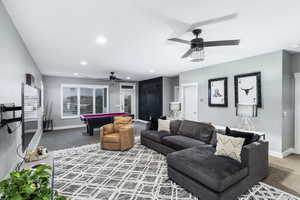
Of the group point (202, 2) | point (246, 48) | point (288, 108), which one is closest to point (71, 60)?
point (202, 2)

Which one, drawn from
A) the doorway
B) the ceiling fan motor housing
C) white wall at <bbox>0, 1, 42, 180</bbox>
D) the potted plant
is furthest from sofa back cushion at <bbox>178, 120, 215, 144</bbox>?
the doorway

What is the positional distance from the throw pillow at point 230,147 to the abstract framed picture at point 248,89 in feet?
7.33

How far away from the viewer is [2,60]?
6.05 ft

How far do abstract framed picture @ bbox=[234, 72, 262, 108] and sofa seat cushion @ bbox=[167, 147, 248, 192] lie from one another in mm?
2461

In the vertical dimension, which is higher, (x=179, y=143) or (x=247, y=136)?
(x=247, y=136)

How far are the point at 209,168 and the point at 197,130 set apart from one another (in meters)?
1.54

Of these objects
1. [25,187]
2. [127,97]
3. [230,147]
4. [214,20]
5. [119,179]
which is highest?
[214,20]

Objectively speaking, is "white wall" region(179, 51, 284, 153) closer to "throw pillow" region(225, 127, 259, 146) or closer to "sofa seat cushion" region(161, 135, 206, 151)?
"throw pillow" region(225, 127, 259, 146)

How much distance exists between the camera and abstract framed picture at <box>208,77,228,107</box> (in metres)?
4.68

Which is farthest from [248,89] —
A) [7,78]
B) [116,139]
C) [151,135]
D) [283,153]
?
[7,78]

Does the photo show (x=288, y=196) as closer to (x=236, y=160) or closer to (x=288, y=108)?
(x=236, y=160)

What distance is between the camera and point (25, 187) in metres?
0.83

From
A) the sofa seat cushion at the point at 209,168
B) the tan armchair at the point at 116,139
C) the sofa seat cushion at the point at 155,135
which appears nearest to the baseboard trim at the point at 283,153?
the sofa seat cushion at the point at 209,168

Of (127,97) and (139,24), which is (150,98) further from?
(139,24)
